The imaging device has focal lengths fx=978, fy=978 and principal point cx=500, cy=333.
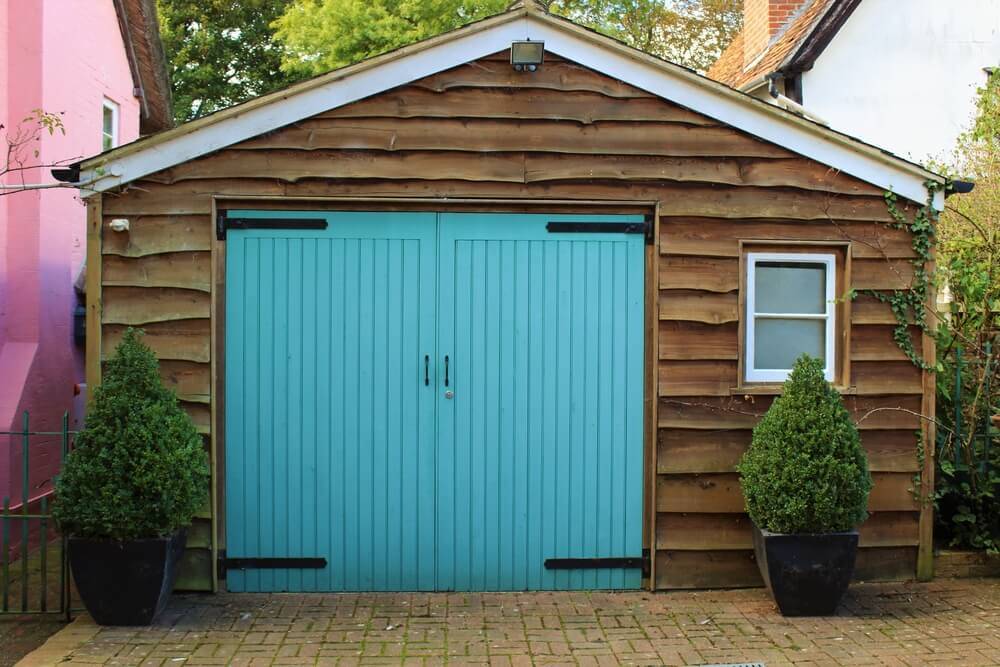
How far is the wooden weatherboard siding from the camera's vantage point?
593 centimetres

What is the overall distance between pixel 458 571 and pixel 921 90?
10.4 metres

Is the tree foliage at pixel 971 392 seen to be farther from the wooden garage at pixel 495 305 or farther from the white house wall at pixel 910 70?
the white house wall at pixel 910 70

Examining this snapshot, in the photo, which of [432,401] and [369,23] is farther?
[369,23]

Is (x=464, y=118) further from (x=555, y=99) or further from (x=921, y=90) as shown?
(x=921, y=90)

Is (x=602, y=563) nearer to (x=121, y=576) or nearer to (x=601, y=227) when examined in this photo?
(x=601, y=227)

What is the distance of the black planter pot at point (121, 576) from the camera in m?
5.28

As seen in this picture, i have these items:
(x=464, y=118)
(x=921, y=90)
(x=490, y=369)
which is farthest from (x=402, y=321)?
(x=921, y=90)

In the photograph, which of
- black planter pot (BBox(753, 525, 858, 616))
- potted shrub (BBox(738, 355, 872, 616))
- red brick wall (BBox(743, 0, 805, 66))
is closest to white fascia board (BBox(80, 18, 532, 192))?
potted shrub (BBox(738, 355, 872, 616))

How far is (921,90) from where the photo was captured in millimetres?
13156

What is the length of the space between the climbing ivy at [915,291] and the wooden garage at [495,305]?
0.23ft

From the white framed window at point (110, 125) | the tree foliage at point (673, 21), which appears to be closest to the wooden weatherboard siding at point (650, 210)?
the white framed window at point (110, 125)

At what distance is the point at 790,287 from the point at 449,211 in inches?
88.3

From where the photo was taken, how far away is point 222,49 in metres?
26.4

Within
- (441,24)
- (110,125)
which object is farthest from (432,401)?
(441,24)
